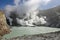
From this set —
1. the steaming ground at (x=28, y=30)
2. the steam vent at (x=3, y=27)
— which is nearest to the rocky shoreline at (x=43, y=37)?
the steaming ground at (x=28, y=30)

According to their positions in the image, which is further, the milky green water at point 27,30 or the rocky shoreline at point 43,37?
the milky green water at point 27,30

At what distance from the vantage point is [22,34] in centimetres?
558

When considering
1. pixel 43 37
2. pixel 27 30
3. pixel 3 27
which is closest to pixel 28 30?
pixel 27 30

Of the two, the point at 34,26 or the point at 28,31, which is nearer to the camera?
the point at 28,31

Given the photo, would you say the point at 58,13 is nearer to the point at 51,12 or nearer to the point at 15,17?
the point at 51,12

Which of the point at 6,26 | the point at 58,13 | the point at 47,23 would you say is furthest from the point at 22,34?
the point at 58,13

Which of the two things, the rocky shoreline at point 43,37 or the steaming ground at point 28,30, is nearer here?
the rocky shoreline at point 43,37

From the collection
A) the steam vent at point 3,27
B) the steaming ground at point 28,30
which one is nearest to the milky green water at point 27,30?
the steaming ground at point 28,30

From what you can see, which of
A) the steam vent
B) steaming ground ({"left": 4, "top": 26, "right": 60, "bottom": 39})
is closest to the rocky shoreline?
steaming ground ({"left": 4, "top": 26, "right": 60, "bottom": 39})

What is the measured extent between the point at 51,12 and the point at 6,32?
1.50m

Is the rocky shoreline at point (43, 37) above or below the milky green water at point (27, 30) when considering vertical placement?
below

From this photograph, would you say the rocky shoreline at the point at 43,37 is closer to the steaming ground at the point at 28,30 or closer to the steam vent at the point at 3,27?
the steaming ground at the point at 28,30

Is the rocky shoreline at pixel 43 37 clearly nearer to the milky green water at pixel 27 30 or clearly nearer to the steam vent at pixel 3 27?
the milky green water at pixel 27 30

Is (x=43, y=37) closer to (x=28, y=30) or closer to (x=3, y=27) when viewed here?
(x=28, y=30)
